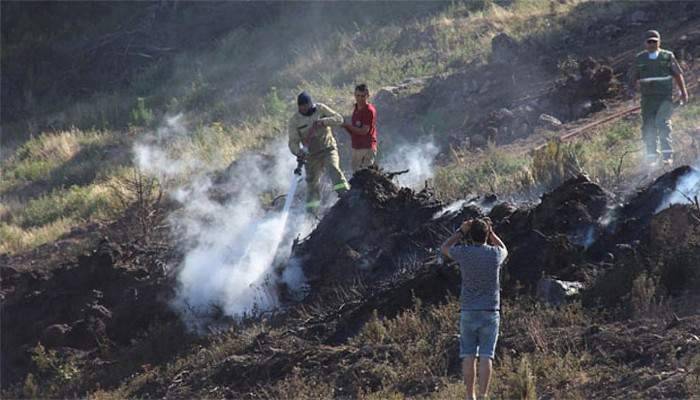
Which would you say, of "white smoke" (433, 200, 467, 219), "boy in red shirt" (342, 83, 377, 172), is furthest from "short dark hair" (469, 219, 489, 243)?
"boy in red shirt" (342, 83, 377, 172)

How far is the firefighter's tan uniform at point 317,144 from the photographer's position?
14906 mm

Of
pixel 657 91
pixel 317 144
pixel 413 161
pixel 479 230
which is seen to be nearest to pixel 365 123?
pixel 317 144

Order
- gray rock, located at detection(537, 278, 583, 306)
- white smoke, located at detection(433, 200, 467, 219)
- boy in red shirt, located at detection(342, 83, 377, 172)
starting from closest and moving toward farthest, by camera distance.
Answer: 1. gray rock, located at detection(537, 278, 583, 306)
2. white smoke, located at detection(433, 200, 467, 219)
3. boy in red shirt, located at detection(342, 83, 377, 172)

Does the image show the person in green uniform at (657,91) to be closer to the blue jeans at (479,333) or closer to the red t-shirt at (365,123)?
the red t-shirt at (365,123)

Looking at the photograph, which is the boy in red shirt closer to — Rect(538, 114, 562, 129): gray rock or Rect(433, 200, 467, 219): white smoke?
Rect(433, 200, 467, 219): white smoke

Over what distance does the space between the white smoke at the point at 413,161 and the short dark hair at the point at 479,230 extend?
8.90 meters

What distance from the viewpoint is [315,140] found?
15023mm

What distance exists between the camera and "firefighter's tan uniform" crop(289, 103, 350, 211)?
587 inches

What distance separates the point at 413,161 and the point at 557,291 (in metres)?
9.14

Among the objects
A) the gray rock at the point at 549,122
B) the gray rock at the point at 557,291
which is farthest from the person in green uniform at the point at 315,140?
the gray rock at the point at 549,122

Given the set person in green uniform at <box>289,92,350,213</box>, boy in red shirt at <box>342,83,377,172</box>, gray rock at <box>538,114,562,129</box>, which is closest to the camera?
person in green uniform at <box>289,92,350,213</box>

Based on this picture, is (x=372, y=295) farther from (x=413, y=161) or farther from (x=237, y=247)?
(x=413, y=161)

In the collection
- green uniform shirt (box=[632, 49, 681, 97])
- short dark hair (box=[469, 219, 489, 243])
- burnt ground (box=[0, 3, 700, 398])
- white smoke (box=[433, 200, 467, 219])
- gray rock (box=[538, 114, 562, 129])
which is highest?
green uniform shirt (box=[632, 49, 681, 97])

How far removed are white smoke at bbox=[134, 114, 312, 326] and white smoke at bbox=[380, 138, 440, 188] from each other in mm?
1614
